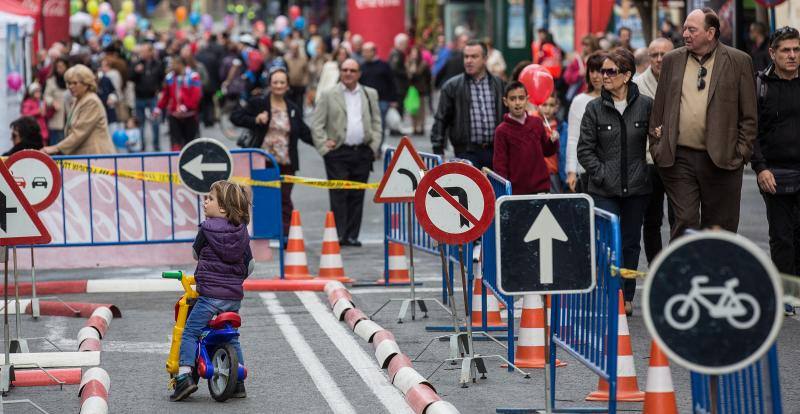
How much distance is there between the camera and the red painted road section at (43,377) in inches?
381

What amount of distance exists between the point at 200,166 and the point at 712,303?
329 inches

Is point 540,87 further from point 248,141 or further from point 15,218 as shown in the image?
point 15,218

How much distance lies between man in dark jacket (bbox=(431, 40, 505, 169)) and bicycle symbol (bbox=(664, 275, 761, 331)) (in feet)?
28.4

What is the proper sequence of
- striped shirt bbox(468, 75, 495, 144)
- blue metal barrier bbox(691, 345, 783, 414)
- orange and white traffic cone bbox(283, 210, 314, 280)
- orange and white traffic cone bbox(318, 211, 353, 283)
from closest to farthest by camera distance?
1. blue metal barrier bbox(691, 345, 783, 414)
2. orange and white traffic cone bbox(318, 211, 353, 283)
3. orange and white traffic cone bbox(283, 210, 314, 280)
4. striped shirt bbox(468, 75, 495, 144)

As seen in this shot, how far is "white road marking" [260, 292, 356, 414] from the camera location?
9.07 metres

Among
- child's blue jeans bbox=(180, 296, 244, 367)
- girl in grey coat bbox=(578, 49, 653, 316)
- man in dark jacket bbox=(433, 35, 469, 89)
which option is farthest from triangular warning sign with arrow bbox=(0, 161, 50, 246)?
man in dark jacket bbox=(433, 35, 469, 89)

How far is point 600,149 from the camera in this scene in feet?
37.2

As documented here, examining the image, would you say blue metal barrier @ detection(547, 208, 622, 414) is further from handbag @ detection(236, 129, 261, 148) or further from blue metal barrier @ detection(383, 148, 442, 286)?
handbag @ detection(236, 129, 261, 148)

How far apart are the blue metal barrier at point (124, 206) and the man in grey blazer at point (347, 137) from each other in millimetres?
1251

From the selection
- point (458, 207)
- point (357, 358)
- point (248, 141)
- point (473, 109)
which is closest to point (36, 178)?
point (357, 358)

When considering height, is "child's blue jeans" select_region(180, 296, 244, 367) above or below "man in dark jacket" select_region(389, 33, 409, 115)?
below

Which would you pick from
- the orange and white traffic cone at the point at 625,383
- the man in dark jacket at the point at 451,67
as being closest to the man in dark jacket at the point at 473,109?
the orange and white traffic cone at the point at 625,383

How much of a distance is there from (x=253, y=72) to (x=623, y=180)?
80.2 feet

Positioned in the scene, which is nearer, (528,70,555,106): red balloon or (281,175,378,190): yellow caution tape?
(281,175,378,190): yellow caution tape
